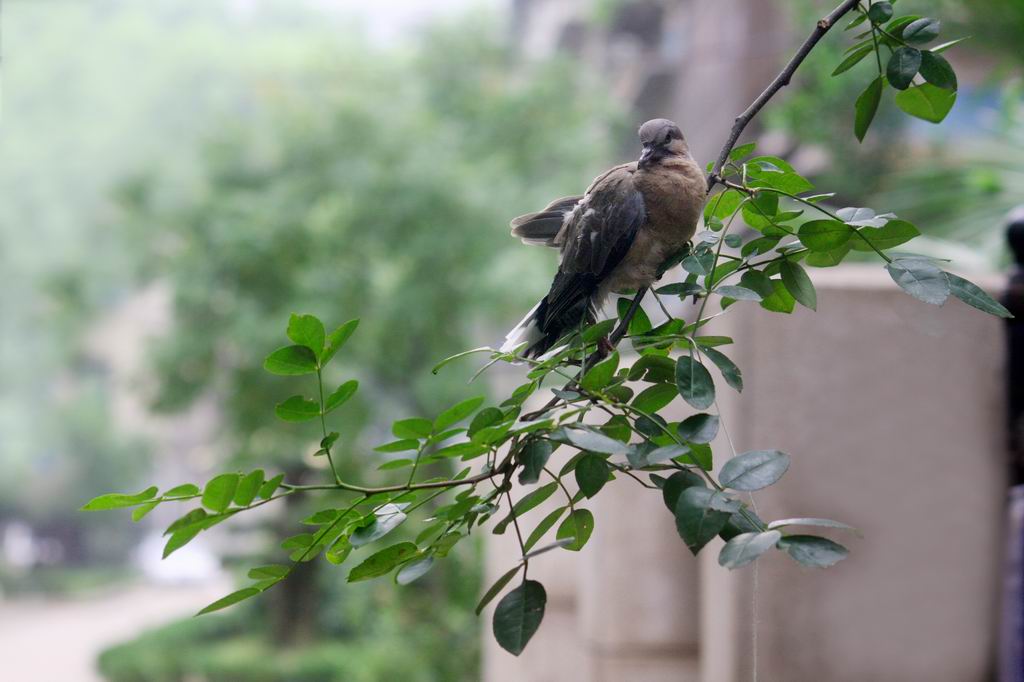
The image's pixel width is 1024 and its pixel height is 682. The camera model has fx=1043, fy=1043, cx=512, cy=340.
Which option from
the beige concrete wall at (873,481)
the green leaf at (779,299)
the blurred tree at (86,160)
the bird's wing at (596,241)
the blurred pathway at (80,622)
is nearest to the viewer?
the green leaf at (779,299)

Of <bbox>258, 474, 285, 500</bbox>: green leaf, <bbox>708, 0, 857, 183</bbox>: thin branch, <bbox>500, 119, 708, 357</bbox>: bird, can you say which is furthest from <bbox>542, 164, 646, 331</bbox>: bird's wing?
<bbox>258, 474, 285, 500</bbox>: green leaf

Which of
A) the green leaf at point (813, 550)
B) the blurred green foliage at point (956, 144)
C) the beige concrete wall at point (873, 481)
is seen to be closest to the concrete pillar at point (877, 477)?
the beige concrete wall at point (873, 481)

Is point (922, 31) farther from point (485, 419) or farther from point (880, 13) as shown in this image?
point (485, 419)

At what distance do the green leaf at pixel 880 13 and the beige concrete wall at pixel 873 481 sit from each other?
522mm

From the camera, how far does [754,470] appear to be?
0.41 meters

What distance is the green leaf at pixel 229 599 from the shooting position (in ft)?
1.27

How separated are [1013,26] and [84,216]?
170 inches

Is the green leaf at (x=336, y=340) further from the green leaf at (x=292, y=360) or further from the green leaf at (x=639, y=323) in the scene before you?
the green leaf at (x=639, y=323)

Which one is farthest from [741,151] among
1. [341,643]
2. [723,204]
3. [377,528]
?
[341,643]

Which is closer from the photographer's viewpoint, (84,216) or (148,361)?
(148,361)

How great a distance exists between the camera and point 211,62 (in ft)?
17.5

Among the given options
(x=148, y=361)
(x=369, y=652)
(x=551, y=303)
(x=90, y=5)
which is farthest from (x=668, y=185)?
(x=90, y=5)

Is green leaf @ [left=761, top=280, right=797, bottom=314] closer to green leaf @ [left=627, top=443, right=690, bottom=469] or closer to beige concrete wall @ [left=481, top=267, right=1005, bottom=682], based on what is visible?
green leaf @ [left=627, top=443, right=690, bottom=469]

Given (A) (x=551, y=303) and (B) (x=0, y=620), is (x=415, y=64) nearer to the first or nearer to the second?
(B) (x=0, y=620)
